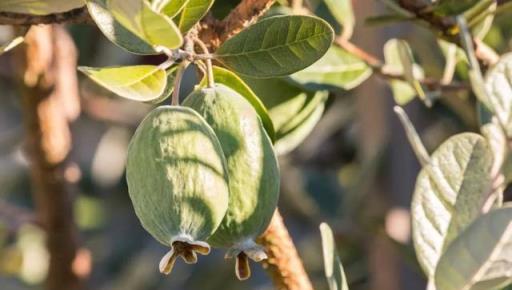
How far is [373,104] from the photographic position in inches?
62.1

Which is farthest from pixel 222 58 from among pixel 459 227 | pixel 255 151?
pixel 459 227

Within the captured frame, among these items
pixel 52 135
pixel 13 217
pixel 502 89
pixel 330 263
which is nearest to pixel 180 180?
pixel 330 263

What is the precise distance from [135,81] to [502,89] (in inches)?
10.4

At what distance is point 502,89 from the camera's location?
731 mm

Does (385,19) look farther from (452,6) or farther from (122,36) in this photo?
(122,36)

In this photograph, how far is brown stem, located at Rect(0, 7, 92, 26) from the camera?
70 centimetres

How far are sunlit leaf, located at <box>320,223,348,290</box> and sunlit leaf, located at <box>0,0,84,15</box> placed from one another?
0.21 metres

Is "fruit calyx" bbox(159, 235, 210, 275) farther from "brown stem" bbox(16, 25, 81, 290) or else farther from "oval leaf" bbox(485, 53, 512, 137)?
"brown stem" bbox(16, 25, 81, 290)

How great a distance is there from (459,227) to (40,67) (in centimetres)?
71

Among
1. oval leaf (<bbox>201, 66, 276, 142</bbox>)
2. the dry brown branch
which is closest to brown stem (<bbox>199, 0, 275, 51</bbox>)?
oval leaf (<bbox>201, 66, 276, 142</bbox>)

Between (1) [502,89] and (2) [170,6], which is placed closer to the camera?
(2) [170,6]

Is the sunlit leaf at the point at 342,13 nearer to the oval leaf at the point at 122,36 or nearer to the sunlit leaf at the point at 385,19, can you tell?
the sunlit leaf at the point at 385,19

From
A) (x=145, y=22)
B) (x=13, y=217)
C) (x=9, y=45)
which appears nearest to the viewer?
(x=145, y=22)

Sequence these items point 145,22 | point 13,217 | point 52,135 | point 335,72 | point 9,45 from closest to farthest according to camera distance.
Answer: point 145,22 → point 9,45 → point 335,72 → point 52,135 → point 13,217
